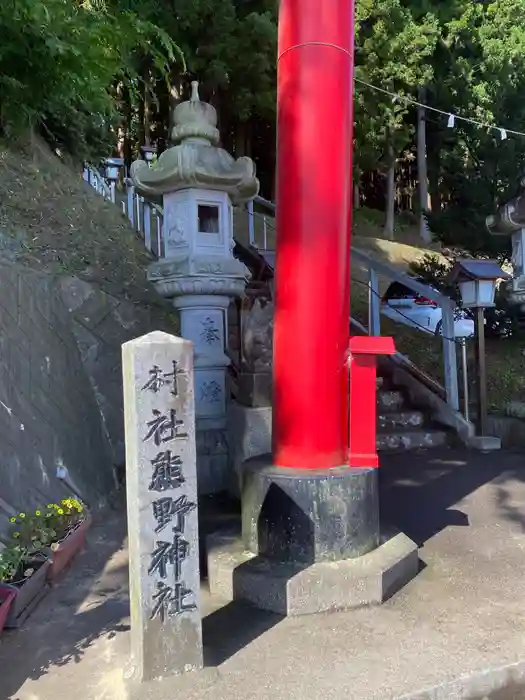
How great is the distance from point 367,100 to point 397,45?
6.26ft

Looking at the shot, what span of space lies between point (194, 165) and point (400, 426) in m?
4.32

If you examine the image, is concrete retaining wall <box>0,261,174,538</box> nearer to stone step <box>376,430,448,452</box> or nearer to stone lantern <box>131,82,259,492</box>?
stone lantern <box>131,82,259,492</box>

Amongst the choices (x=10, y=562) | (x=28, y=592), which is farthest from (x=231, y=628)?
(x=10, y=562)

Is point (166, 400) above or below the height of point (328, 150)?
below

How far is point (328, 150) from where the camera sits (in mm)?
4164

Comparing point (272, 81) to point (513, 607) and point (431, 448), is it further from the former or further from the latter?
point (513, 607)

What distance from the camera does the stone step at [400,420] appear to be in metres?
8.26

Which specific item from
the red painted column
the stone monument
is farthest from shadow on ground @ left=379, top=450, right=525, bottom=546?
the stone monument

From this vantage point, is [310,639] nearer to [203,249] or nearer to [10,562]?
[10,562]

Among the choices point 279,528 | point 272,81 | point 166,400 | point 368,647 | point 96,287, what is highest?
point 272,81

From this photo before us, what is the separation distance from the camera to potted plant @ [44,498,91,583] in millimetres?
4143

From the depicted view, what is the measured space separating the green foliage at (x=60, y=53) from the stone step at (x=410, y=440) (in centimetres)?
539

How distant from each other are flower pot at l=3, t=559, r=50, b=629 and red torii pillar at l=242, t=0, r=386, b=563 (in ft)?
4.32

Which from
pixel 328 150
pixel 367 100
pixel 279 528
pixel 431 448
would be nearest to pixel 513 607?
pixel 279 528
